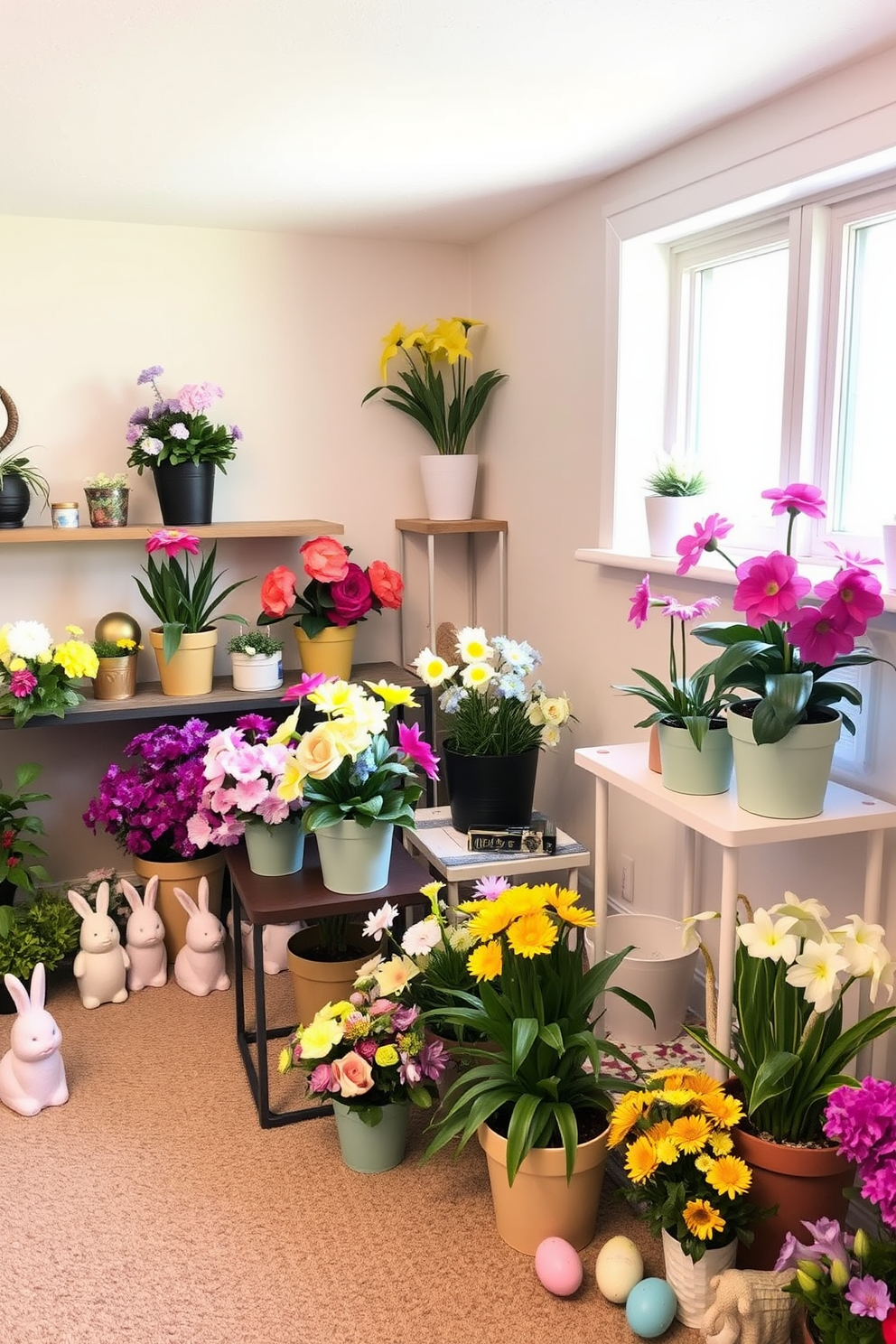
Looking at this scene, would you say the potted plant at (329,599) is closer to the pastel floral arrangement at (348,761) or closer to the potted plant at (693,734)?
the pastel floral arrangement at (348,761)

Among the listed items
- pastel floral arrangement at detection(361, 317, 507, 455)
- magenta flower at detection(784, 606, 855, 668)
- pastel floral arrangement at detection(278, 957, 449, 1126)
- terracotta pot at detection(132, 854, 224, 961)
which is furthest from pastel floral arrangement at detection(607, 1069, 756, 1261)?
pastel floral arrangement at detection(361, 317, 507, 455)

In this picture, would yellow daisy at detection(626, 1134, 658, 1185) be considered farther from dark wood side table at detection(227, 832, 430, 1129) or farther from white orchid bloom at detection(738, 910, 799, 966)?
dark wood side table at detection(227, 832, 430, 1129)

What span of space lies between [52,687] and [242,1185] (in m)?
1.34

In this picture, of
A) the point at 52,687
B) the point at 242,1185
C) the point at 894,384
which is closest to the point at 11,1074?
the point at 242,1185

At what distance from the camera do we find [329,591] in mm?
3246

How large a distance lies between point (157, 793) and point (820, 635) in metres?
1.91

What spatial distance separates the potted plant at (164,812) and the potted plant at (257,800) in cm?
53

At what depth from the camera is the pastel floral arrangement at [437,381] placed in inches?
133

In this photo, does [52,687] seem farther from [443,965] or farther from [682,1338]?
[682,1338]

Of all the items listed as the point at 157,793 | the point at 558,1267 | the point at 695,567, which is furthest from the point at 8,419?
the point at 558,1267

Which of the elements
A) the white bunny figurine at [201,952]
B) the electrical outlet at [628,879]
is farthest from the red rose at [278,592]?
the electrical outlet at [628,879]

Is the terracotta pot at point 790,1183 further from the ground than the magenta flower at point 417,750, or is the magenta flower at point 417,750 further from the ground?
the magenta flower at point 417,750

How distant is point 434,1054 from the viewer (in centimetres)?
213

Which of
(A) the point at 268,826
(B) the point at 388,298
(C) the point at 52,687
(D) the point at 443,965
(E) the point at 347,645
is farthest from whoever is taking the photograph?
(B) the point at 388,298
